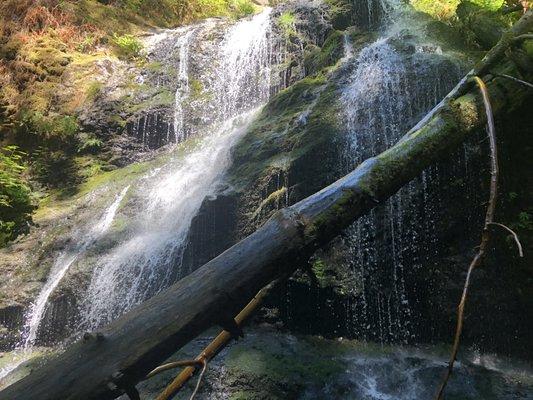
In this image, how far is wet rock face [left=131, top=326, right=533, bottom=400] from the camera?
4.29 meters

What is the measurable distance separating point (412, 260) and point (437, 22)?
555 cm

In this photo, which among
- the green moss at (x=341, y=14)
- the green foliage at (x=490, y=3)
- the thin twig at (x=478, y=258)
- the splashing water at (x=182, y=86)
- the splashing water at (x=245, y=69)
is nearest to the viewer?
the thin twig at (x=478, y=258)

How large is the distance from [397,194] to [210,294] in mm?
4665

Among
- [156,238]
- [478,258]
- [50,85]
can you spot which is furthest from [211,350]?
[50,85]

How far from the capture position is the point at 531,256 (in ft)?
17.0

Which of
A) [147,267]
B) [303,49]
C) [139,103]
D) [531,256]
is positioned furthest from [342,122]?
[139,103]

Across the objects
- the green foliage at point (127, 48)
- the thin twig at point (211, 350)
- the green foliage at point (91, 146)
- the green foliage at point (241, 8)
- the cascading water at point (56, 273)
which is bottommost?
the cascading water at point (56, 273)

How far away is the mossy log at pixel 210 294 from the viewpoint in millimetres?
1301

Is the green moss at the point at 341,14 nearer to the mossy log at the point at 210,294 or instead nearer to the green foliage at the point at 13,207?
the green foliage at the point at 13,207

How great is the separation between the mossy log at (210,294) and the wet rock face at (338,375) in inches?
116

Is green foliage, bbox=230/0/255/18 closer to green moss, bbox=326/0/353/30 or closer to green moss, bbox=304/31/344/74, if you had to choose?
green moss, bbox=326/0/353/30

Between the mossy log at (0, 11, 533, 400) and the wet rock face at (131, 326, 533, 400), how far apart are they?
2940 mm

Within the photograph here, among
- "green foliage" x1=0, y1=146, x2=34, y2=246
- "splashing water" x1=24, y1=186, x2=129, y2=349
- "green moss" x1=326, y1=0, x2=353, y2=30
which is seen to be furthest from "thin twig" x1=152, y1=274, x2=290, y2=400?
"green moss" x1=326, y1=0, x2=353, y2=30

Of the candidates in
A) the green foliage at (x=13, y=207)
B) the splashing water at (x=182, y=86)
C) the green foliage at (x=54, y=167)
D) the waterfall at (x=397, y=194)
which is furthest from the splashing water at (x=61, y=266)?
the waterfall at (x=397, y=194)
